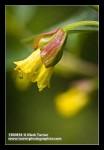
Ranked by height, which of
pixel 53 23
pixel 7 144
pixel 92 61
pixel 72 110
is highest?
pixel 53 23

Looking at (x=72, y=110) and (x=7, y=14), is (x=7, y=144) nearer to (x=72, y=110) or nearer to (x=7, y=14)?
(x=72, y=110)

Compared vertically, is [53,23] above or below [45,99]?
above

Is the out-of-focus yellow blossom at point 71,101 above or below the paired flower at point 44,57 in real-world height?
below

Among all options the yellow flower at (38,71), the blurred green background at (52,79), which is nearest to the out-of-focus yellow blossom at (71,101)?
the blurred green background at (52,79)

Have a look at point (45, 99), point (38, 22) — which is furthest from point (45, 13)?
point (45, 99)

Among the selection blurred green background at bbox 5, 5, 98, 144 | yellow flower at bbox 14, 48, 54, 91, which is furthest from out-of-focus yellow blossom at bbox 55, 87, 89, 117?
yellow flower at bbox 14, 48, 54, 91

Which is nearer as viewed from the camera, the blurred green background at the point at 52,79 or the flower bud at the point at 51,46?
the flower bud at the point at 51,46

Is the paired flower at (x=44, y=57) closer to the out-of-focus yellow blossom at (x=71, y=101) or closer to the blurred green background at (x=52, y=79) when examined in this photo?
the blurred green background at (x=52, y=79)
